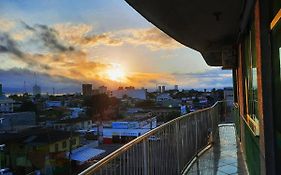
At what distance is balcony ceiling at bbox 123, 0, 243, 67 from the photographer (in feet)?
17.2

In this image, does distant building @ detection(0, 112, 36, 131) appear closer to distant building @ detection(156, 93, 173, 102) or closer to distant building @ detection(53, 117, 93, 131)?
distant building @ detection(53, 117, 93, 131)

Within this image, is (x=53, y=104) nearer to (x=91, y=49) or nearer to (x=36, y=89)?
(x=36, y=89)

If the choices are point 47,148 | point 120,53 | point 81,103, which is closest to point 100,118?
point 81,103

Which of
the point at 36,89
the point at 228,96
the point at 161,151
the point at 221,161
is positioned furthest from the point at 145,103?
the point at 161,151

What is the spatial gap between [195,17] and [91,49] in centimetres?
2854

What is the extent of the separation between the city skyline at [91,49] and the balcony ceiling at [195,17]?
0.63 m

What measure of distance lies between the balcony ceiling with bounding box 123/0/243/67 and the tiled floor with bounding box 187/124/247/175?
2.82m

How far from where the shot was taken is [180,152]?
20.4 ft

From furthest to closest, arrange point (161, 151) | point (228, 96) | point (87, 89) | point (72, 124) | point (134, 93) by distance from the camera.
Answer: point (87, 89) → point (72, 124) → point (134, 93) → point (228, 96) → point (161, 151)

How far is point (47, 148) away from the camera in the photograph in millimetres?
43594

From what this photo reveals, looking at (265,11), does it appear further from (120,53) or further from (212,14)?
(120,53)

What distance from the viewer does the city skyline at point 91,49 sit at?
61.5 ft

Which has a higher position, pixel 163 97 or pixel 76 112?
pixel 163 97

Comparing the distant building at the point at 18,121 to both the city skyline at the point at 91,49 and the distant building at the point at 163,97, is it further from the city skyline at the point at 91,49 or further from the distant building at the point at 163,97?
the distant building at the point at 163,97
